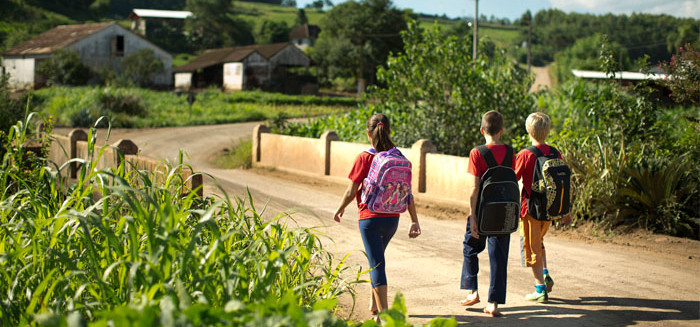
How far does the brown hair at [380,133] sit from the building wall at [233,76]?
55124 millimetres

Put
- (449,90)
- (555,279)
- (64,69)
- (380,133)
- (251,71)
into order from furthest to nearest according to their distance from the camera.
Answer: (251,71) → (64,69) → (449,90) → (555,279) → (380,133)

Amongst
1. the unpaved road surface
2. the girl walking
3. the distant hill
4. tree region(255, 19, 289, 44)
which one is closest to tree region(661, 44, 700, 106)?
the unpaved road surface

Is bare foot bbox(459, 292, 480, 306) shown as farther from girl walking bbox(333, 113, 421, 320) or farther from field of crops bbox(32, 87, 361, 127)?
field of crops bbox(32, 87, 361, 127)

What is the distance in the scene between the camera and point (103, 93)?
1374 inches

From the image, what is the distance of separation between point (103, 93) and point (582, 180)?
29.8 meters

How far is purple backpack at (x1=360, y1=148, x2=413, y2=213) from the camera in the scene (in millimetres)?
5109

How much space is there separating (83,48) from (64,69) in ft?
13.3

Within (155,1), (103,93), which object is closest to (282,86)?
(103,93)

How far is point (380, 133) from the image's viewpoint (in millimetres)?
5230


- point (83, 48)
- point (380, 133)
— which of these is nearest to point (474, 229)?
point (380, 133)

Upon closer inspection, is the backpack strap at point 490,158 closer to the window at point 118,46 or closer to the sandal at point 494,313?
the sandal at point 494,313

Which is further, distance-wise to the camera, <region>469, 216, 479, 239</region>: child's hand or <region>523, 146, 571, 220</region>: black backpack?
<region>523, 146, 571, 220</region>: black backpack

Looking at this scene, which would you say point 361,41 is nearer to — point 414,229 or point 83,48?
point 83,48

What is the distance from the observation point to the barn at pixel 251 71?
59.8m
